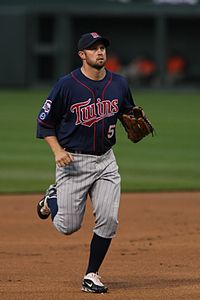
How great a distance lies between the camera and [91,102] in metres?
6.41

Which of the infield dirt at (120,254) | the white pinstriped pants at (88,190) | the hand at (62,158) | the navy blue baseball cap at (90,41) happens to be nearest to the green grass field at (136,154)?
the infield dirt at (120,254)

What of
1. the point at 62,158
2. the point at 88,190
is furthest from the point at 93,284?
the point at 62,158

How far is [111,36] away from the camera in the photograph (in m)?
35.7

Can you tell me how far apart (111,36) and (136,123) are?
96.1 ft

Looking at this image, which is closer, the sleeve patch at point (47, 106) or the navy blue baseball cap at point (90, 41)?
the navy blue baseball cap at point (90, 41)

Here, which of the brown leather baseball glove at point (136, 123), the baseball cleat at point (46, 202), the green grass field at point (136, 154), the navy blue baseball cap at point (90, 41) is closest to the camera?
the navy blue baseball cap at point (90, 41)

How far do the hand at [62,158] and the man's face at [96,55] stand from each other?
23.2 inches

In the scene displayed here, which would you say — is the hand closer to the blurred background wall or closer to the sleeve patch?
the sleeve patch

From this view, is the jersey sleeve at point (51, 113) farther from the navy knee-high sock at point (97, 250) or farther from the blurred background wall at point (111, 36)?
the blurred background wall at point (111, 36)

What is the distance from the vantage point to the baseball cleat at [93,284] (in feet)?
21.0

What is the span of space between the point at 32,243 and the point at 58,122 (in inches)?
92.3

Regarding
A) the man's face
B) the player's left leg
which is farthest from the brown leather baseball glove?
the man's face

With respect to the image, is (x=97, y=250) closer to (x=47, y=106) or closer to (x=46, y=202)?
(x=46, y=202)

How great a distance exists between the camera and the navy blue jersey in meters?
6.39
